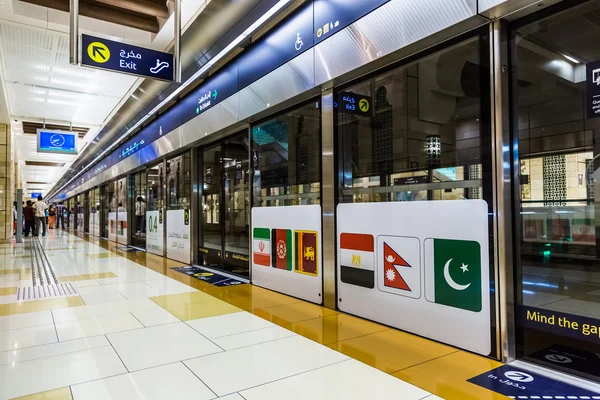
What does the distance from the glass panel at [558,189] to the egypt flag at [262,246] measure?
8.76ft

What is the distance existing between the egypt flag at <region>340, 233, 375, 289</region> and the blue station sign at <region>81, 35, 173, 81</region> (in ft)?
10.2

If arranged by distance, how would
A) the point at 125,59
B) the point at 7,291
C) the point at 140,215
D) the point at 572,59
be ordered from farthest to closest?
the point at 140,215 → the point at 572,59 → the point at 7,291 → the point at 125,59

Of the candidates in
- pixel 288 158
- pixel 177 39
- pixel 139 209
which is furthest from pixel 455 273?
pixel 139 209

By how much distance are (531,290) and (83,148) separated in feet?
52.8

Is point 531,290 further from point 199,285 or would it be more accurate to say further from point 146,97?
point 146,97

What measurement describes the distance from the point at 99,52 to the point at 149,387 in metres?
3.77

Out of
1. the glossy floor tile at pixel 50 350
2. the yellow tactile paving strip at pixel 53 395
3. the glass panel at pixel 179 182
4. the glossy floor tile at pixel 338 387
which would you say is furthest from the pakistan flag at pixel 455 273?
the glass panel at pixel 179 182

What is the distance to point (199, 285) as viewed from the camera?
483 centimetres

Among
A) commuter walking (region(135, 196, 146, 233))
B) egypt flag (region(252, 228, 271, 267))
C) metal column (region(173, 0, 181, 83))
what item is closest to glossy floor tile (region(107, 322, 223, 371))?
egypt flag (region(252, 228, 271, 267))

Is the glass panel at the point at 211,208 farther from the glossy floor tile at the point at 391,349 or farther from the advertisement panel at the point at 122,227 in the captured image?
the advertisement panel at the point at 122,227

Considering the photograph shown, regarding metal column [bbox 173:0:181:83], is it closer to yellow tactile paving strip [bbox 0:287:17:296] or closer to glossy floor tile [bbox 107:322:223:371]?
glossy floor tile [bbox 107:322:223:371]

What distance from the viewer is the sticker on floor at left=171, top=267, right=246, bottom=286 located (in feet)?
16.2

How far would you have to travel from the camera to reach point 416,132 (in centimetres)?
311

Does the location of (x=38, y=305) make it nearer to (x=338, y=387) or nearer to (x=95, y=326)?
(x=95, y=326)
